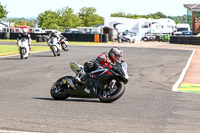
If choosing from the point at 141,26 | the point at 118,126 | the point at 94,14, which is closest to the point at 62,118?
the point at 118,126

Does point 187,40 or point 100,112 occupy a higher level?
point 187,40

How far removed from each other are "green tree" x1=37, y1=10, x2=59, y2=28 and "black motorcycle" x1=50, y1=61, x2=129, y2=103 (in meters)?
99.2

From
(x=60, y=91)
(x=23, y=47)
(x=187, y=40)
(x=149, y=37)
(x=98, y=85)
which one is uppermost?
(x=149, y=37)

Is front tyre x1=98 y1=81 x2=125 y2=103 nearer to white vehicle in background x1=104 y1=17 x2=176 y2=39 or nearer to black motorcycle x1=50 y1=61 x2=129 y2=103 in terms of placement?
black motorcycle x1=50 y1=61 x2=129 y2=103

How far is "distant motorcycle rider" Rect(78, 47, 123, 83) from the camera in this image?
31.2 feet

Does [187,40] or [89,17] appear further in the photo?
[89,17]

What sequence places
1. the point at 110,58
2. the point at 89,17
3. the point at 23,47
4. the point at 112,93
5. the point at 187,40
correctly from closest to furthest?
the point at 112,93 < the point at 110,58 < the point at 23,47 < the point at 187,40 < the point at 89,17

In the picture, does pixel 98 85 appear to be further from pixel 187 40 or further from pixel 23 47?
pixel 187 40

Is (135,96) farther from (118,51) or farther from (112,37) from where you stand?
(112,37)

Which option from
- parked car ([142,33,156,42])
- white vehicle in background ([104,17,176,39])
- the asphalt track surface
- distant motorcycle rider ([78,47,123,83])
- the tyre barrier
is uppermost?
white vehicle in background ([104,17,176,39])

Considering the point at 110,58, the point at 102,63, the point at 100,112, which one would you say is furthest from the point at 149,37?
the point at 100,112

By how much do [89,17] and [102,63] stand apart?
124m

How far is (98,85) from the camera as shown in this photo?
9.59 m

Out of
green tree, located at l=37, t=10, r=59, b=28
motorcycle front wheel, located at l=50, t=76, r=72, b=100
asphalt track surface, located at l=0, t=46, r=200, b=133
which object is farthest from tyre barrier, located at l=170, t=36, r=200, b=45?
green tree, located at l=37, t=10, r=59, b=28
